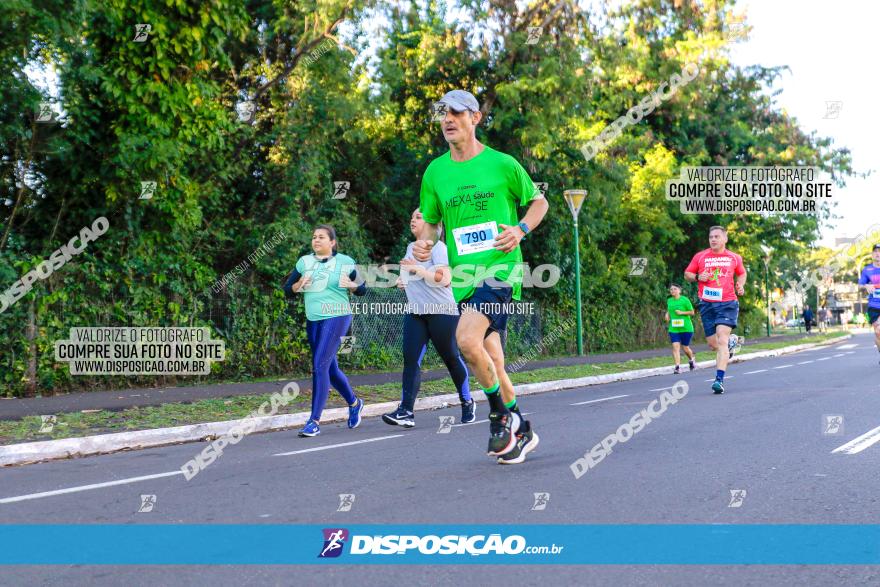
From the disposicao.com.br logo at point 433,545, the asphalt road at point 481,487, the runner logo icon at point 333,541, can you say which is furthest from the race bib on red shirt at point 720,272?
the runner logo icon at point 333,541

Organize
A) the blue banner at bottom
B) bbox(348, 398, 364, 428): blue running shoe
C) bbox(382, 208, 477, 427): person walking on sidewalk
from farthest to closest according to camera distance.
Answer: bbox(348, 398, 364, 428): blue running shoe
bbox(382, 208, 477, 427): person walking on sidewalk
the blue banner at bottom

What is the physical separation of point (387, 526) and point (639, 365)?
15.6m

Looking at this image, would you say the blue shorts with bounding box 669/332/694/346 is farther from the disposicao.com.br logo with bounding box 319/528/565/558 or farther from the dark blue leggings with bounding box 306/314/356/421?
the disposicao.com.br logo with bounding box 319/528/565/558

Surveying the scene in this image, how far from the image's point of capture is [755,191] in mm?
34406

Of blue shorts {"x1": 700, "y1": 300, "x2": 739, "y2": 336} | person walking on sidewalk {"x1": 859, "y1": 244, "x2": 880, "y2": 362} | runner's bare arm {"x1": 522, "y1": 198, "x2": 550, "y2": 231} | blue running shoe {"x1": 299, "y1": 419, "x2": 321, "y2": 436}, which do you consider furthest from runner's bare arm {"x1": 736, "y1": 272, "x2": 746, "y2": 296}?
runner's bare arm {"x1": 522, "y1": 198, "x2": 550, "y2": 231}

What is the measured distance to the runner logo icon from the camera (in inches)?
154

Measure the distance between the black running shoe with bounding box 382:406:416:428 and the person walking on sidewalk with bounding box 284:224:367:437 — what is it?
30.0 inches

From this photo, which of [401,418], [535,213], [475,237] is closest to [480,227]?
[475,237]

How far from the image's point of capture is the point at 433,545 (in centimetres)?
400

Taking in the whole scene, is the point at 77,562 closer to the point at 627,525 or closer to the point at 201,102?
the point at 627,525

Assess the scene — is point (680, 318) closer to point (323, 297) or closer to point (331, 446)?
point (323, 297)

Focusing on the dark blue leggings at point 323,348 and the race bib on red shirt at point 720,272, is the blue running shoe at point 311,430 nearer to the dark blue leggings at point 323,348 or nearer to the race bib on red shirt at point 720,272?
the dark blue leggings at point 323,348

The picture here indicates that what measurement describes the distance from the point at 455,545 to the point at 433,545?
10cm

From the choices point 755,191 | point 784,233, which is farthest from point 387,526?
point 784,233
